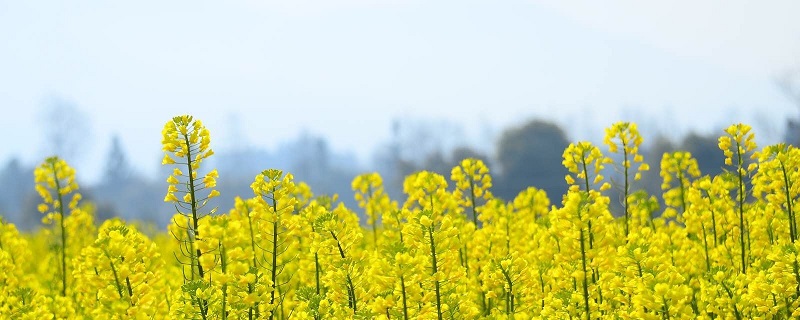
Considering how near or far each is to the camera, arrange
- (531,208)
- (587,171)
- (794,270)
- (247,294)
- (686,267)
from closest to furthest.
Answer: (247,294) < (794,270) < (686,267) < (587,171) < (531,208)

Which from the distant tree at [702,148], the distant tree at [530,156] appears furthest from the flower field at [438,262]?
the distant tree at [530,156]

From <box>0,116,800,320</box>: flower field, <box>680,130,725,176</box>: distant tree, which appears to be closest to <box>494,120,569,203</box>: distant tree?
<box>680,130,725,176</box>: distant tree

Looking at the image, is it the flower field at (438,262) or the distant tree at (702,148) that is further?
the distant tree at (702,148)

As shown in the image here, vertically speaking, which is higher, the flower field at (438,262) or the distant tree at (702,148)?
the distant tree at (702,148)

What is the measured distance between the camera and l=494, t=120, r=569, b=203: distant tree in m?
33.9

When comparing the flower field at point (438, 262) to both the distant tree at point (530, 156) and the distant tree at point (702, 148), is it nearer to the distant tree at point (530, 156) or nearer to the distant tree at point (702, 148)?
the distant tree at point (702, 148)

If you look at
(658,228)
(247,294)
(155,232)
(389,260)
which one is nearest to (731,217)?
(658,228)

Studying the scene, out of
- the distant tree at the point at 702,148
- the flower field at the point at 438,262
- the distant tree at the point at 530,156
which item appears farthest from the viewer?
the distant tree at the point at 530,156

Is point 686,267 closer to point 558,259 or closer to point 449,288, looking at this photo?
point 558,259

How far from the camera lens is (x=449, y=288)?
18.7 feet

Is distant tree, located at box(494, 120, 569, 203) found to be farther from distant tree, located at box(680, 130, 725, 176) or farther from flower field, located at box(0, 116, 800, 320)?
flower field, located at box(0, 116, 800, 320)

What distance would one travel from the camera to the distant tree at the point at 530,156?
33.9 m

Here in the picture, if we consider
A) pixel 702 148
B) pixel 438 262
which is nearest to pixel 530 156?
pixel 702 148

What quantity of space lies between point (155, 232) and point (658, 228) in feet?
40.2
